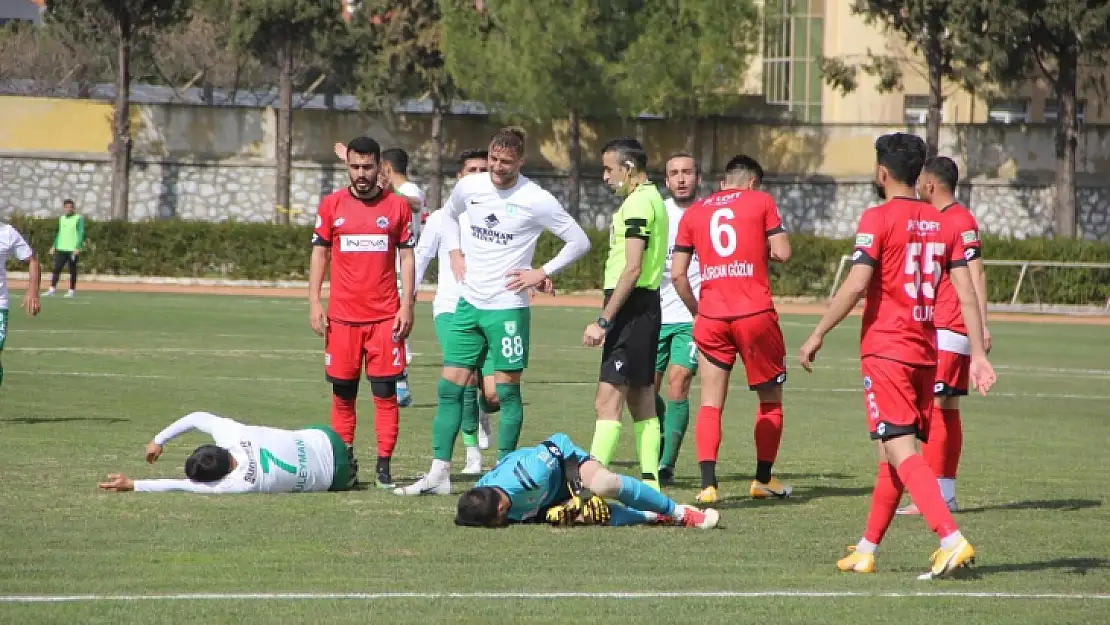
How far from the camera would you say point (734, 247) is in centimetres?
1034

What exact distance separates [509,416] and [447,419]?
691 mm

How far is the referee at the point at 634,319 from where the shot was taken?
33.1 ft

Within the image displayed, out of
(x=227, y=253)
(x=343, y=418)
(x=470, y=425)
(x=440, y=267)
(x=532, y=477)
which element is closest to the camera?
(x=532, y=477)

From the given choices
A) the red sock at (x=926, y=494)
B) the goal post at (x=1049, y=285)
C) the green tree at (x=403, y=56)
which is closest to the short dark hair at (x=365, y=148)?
the red sock at (x=926, y=494)

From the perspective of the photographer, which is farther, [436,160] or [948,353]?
[436,160]

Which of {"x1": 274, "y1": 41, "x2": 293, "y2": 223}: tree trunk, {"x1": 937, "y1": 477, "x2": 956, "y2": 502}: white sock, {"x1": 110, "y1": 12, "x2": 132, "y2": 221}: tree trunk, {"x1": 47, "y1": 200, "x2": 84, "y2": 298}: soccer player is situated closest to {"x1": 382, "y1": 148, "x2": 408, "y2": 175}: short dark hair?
{"x1": 937, "y1": 477, "x2": 956, "y2": 502}: white sock

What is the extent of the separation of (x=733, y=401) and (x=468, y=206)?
8.50m

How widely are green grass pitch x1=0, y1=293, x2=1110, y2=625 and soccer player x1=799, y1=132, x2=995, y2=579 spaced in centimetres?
52

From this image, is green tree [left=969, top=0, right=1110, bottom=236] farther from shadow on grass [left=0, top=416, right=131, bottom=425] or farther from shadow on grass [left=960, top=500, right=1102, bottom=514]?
shadow on grass [left=960, top=500, right=1102, bottom=514]

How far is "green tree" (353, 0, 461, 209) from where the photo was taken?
50469 millimetres

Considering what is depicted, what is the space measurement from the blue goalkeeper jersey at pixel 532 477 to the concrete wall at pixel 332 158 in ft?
137

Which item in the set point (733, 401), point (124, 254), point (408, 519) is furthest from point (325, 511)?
point (124, 254)

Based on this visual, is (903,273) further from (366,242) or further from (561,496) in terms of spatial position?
(366,242)

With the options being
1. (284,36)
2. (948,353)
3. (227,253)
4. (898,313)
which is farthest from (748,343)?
(284,36)
